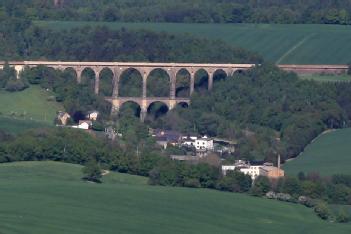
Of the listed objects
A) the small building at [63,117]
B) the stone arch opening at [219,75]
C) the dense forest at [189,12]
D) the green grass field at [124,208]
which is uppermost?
the dense forest at [189,12]

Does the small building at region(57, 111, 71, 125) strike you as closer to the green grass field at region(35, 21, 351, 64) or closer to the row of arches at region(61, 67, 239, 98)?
the row of arches at region(61, 67, 239, 98)

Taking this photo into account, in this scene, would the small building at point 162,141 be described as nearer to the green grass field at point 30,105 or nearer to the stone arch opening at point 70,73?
the green grass field at point 30,105

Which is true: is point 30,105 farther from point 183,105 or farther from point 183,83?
point 183,83

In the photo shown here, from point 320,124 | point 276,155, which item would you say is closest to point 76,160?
point 276,155

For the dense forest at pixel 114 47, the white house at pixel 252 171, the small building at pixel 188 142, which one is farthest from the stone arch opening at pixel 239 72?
the white house at pixel 252 171

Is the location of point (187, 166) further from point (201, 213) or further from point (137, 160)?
point (201, 213)

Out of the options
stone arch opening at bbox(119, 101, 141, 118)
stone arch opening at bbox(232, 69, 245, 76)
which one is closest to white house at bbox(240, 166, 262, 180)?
stone arch opening at bbox(119, 101, 141, 118)
